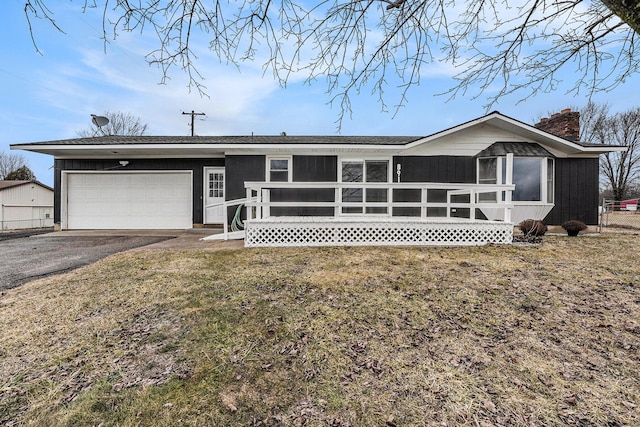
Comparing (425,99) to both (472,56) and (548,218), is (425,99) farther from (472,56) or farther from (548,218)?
(548,218)

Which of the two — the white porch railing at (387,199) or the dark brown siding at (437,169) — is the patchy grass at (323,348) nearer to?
the white porch railing at (387,199)

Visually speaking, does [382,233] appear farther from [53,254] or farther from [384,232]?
[53,254]

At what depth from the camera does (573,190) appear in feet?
30.0

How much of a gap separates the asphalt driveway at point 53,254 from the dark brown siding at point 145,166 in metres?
2.56

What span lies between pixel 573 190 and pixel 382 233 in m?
7.07

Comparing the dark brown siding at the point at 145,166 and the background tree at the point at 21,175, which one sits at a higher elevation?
the background tree at the point at 21,175

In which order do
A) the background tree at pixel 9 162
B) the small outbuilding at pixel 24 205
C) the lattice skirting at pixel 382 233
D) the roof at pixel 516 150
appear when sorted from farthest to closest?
the background tree at pixel 9 162, the small outbuilding at pixel 24 205, the roof at pixel 516 150, the lattice skirting at pixel 382 233

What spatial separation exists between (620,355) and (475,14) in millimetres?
3789

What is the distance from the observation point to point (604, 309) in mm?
3178

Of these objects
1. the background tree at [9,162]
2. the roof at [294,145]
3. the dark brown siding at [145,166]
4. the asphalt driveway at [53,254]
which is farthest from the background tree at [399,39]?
the background tree at [9,162]

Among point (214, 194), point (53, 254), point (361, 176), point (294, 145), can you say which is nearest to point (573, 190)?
point (361, 176)

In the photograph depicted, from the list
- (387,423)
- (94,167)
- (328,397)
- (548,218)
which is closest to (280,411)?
(328,397)

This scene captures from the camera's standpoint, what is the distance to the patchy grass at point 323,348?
6.06 feet

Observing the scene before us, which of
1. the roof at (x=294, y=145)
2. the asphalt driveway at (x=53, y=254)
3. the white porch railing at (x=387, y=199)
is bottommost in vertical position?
the asphalt driveway at (x=53, y=254)
